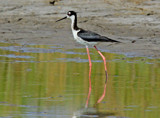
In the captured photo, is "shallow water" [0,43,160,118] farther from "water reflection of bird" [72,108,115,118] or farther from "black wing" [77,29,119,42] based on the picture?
"black wing" [77,29,119,42]

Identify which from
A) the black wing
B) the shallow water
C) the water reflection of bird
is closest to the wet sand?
the shallow water

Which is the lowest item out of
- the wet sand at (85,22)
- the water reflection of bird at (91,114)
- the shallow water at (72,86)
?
the wet sand at (85,22)

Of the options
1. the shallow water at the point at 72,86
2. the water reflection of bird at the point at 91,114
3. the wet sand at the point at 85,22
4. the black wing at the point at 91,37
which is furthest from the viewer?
the wet sand at the point at 85,22

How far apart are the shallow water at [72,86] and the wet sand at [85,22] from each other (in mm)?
1850

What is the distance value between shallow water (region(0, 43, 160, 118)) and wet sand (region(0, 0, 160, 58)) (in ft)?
6.07

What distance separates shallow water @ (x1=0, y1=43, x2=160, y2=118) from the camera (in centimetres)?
612

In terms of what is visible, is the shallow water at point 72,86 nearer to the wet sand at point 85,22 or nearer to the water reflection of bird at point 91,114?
the water reflection of bird at point 91,114

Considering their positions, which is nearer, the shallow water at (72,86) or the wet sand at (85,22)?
the shallow water at (72,86)

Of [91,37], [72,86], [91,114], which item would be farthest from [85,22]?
[91,114]

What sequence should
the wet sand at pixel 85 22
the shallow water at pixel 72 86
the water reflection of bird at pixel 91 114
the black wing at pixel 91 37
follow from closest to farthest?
the water reflection of bird at pixel 91 114
the shallow water at pixel 72 86
the black wing at pixel 91 37
the wet sand at pixel 85 22

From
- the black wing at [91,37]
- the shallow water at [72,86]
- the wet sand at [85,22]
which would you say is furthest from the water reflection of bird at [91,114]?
the wet sand at [85,22]

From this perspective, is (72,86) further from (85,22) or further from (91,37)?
(85,22)

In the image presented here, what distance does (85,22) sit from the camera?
16.0 m

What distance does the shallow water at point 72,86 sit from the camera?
6.12m
